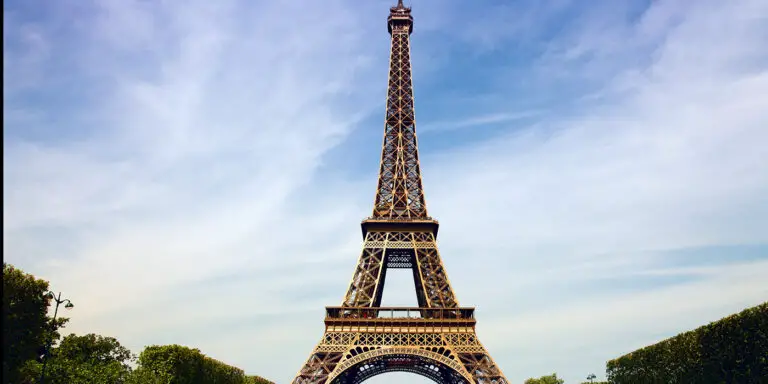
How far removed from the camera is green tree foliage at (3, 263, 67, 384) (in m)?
28.7

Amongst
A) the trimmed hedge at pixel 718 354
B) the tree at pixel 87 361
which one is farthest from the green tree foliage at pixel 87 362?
the trimmed hedge at pixel 718 354

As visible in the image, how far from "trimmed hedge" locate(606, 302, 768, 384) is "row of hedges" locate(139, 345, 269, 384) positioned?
34.3 metres

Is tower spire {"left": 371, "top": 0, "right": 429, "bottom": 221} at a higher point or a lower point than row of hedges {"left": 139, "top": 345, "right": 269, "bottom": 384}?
higher

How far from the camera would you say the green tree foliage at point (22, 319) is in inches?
1131

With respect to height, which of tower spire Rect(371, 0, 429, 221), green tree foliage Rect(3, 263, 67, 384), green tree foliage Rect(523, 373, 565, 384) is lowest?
green tree foliage Rect(523, 373, 565, 384)

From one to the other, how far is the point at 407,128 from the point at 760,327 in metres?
45.9

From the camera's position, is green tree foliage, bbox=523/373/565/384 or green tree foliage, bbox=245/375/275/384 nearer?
green tree foliage, bbox=245/375/275/384

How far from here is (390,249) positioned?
6162 centimetres

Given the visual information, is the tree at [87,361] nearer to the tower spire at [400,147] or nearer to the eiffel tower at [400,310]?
the eiffel tower at [400,310]

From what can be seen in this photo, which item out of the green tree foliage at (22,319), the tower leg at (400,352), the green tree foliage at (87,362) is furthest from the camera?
the tower leg at (400,352)

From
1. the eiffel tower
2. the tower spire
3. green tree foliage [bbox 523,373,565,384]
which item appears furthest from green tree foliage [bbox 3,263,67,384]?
green tree foliage [bbox 523,373,565,384]

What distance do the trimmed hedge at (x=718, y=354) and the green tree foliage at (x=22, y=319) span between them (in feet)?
125

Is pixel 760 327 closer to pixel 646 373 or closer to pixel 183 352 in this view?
pixel 646 373

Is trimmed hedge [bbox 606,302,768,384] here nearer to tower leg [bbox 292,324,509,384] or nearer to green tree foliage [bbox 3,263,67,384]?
tower leg [bbox 292,324,509,384]
